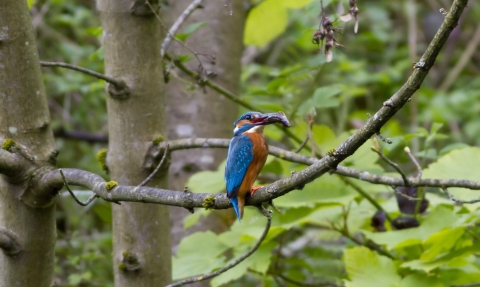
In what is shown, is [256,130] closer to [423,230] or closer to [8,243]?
[423,230]

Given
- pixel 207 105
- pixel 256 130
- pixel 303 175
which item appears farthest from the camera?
pixel 207 105

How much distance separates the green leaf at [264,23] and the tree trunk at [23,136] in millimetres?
1729

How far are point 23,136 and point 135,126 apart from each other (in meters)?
0.45

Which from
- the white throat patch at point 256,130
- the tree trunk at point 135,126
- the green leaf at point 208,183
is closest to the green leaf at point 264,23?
the green leaf at point 208,183

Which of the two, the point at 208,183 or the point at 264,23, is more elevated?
the point at 264,23

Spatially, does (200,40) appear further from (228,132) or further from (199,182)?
(199,182)

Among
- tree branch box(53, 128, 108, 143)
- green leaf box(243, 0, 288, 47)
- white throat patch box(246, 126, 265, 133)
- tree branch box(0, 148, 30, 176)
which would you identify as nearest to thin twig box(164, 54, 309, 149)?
white throat patch box(246, 126, 265, 133)

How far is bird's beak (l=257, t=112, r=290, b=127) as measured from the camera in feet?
5.91

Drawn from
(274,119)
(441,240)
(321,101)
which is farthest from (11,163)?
(441,240)

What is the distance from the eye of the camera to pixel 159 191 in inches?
65.9

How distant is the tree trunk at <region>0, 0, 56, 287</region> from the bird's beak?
2.51 ft

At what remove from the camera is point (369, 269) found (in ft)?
7.79

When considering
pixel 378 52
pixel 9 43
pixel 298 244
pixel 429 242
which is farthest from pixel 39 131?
pixel 378 52

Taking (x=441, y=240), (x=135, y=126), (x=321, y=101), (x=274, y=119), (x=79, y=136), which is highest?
(x=79, y=136)
